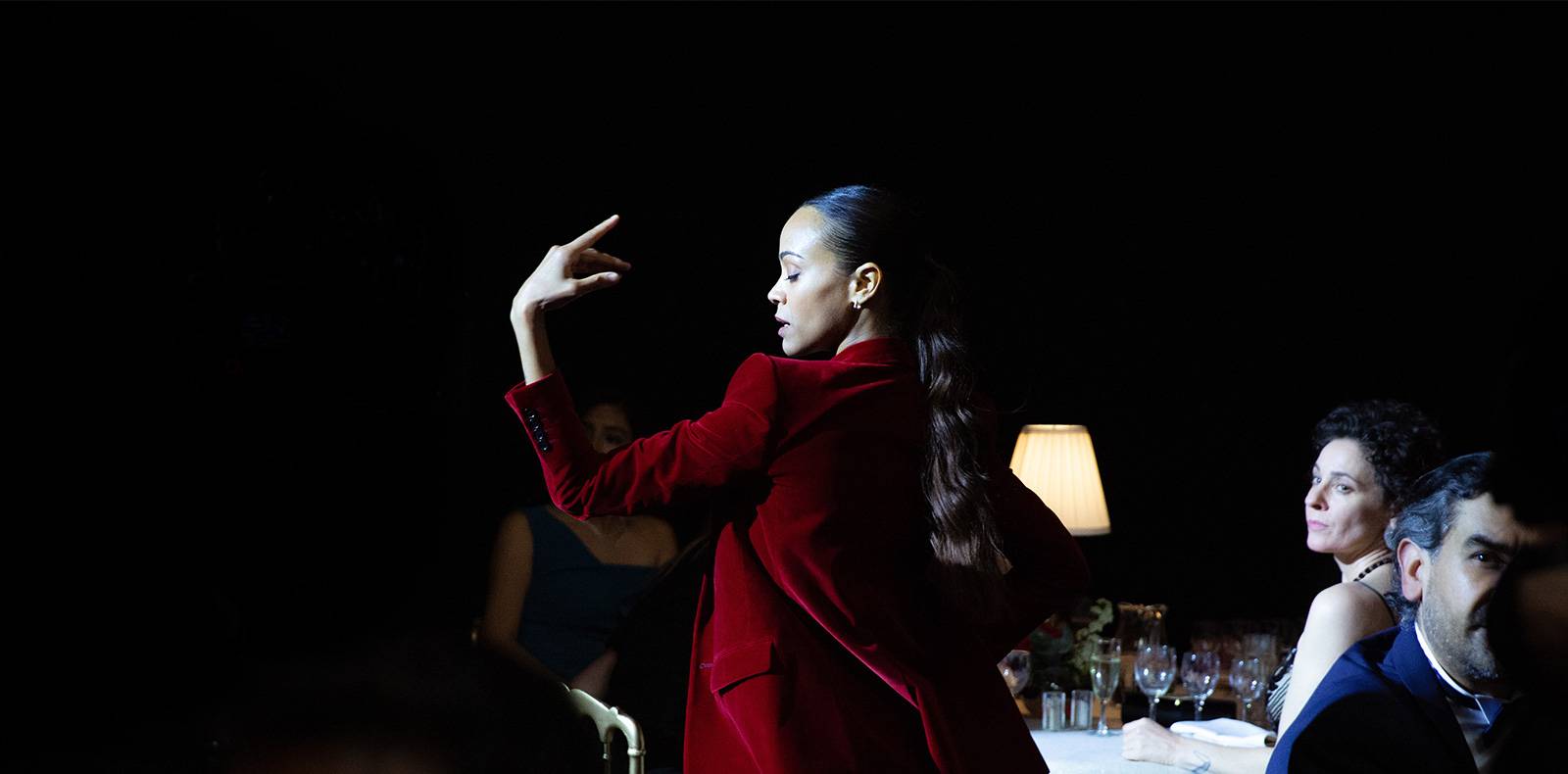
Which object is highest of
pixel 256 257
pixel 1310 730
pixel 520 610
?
pixel 256 257

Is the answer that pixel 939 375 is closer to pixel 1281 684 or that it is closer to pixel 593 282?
pixel 593 282

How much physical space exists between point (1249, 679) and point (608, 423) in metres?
1.52

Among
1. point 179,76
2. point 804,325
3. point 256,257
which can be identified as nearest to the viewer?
point 804,325

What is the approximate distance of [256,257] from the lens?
134 inches

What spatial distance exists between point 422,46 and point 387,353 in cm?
82

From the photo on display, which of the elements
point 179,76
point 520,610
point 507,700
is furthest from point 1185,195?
point 507,700

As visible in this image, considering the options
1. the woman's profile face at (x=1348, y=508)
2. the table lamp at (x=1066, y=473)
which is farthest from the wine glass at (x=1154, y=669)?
the table lamp at (x=1066, y=473)

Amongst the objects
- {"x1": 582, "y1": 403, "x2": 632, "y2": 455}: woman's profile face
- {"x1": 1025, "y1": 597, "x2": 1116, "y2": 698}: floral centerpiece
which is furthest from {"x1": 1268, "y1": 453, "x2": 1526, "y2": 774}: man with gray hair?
{"x1": 582, "y1": 403, "x2": 632, "y2": 455}: woman's profile face

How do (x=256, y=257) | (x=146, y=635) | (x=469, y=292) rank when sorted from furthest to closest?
(x=469, y=292), (x=256, y=257), (x=146, y=635)

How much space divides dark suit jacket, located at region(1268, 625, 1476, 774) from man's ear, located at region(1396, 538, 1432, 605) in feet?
0.26

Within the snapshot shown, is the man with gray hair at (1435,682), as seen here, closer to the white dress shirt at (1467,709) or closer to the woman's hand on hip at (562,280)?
the white dress shirt at (1467,709)

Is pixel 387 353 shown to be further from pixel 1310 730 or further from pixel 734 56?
pixel 1310 730

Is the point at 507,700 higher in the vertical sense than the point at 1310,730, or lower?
higher

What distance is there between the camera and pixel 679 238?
4.25 m
